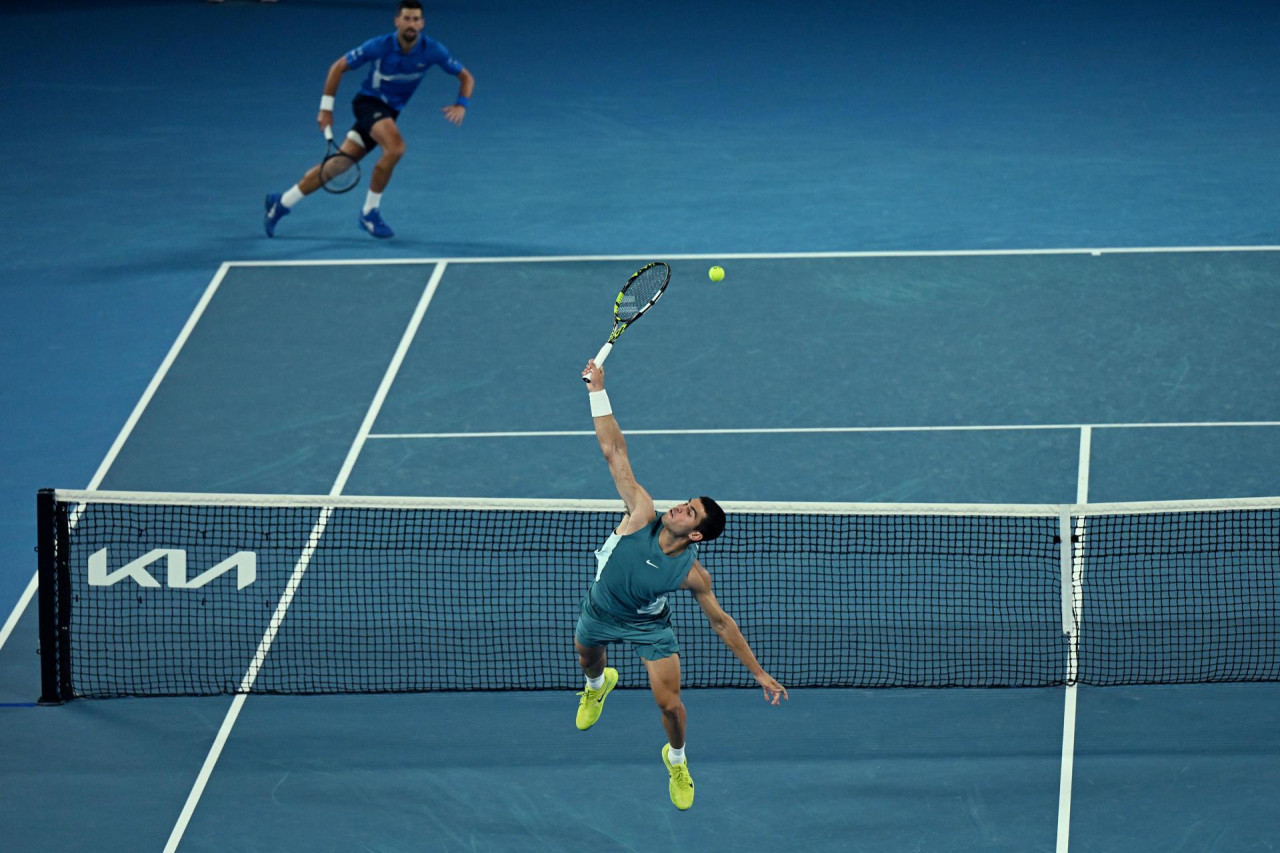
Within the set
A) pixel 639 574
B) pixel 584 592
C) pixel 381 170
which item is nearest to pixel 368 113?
pixel 381 170

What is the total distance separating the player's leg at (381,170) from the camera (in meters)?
16.0

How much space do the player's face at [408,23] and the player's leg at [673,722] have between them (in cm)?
830

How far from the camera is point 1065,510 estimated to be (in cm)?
1007

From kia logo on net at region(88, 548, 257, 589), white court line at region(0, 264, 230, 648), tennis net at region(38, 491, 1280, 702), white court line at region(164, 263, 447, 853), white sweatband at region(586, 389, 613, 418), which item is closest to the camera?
white sweatband at region(586, 389, 613, 418)

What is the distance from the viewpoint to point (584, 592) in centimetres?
1120

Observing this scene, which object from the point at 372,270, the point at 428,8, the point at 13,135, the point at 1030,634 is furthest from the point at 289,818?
the point at 428,8

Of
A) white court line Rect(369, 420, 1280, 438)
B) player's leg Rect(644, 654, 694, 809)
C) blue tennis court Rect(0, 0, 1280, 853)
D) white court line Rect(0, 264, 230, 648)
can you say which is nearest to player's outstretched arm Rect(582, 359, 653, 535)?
player's leg Rect(644, 654, 694, 809)

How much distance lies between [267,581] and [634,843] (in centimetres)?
342

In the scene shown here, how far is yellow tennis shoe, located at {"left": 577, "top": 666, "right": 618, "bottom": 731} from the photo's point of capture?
9.68m

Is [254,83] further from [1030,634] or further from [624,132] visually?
[1030,634]

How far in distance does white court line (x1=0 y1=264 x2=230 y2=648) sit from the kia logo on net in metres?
0.38

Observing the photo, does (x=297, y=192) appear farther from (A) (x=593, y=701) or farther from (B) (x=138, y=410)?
(A) (x=593, y=701)

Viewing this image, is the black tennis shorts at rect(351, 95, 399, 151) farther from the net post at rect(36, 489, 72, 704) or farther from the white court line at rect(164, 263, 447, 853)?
the net post at rect(36, 489, 72, 704)

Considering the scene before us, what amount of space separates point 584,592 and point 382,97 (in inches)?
259
